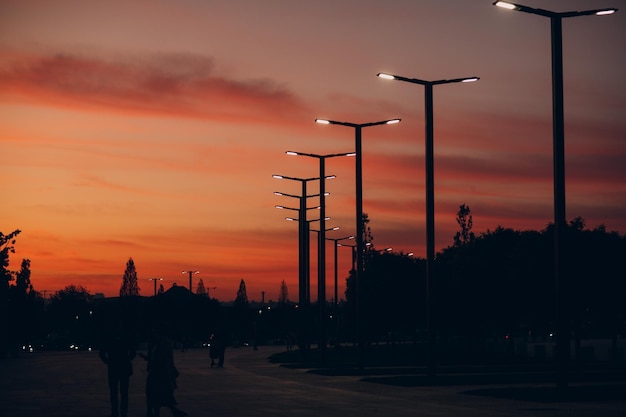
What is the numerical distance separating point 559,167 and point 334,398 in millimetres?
8225

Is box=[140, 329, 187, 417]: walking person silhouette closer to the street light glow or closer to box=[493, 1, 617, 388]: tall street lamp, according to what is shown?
box=[493, 1, 617, 388]: tall street lamp

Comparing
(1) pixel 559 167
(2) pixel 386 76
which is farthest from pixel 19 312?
(1) pixel 559 167

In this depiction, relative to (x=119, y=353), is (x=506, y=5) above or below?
above

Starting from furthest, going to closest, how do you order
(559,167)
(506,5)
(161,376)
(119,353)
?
(559,167) < (506,5) < (119,353) < (161,376)

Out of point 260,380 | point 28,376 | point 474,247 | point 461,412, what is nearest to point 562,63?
point 461,412

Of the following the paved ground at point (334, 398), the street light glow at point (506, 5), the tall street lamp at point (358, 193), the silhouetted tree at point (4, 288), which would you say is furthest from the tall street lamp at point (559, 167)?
the silhouetted tree at point (4, 288)

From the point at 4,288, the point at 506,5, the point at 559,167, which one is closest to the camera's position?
the point at 506,5

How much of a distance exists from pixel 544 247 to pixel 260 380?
1382 inches

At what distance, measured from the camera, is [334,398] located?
32.5 meters

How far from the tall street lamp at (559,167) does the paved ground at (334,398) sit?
124 cm

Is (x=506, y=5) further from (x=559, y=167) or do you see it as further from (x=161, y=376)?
(x=161, y=376)

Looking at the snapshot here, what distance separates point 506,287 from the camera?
8194 cm

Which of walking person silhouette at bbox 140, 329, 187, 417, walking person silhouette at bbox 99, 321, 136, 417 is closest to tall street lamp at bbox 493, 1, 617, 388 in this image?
walking person silhouette at bbox 140, 329, 187, 417

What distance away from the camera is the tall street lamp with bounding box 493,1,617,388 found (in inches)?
1170
